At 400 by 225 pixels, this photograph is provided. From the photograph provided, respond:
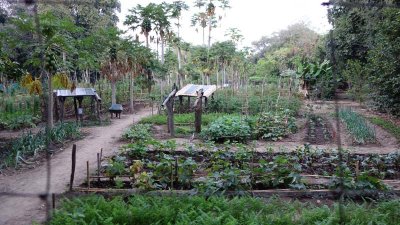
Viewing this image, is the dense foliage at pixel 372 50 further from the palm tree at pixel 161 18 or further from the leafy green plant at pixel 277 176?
the palm tree at pixel 161 18

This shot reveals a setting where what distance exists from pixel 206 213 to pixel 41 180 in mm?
2087

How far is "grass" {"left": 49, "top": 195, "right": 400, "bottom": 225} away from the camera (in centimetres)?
227

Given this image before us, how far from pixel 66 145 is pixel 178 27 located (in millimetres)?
7169

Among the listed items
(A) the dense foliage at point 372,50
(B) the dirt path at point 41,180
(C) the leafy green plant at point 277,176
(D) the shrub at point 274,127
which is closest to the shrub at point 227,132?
(D) the shrub at point 274,127

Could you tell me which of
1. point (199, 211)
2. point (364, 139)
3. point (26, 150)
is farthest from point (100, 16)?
point (199, 211)

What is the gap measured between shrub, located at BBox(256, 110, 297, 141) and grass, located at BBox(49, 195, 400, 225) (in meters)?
3.63

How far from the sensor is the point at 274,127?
21.6ft

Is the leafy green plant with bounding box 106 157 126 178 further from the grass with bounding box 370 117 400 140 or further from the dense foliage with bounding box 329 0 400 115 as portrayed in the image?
the grass with bounding box 370 117 400 140

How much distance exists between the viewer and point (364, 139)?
573 centimetres

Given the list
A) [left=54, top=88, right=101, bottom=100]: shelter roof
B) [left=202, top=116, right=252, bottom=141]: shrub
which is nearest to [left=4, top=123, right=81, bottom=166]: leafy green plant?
[left=54, top=88, right=101, bottom=100]: shelter roof

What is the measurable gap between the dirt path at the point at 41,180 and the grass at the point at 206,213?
1.23 ft

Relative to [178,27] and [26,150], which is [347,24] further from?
[26,150]

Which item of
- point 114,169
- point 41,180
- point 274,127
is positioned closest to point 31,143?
point 41,180

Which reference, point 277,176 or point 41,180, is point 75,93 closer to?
point 41,180
